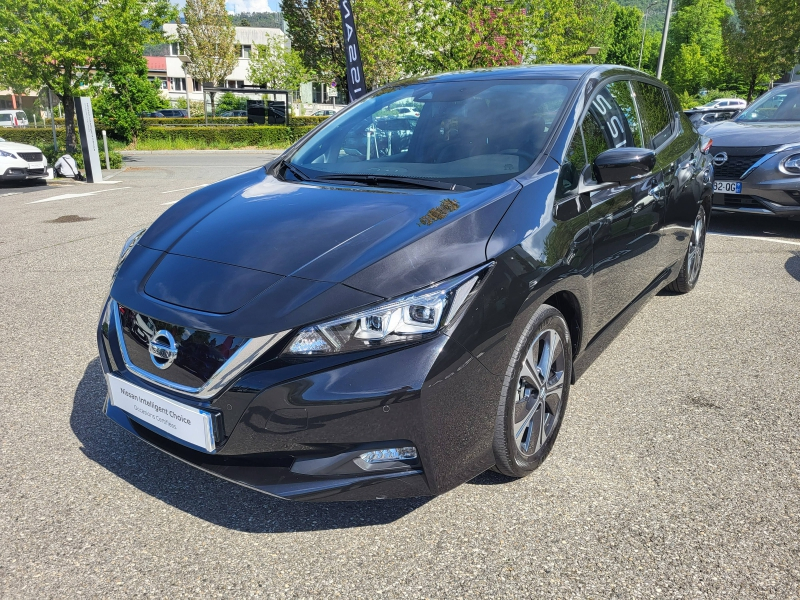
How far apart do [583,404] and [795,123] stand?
606cm

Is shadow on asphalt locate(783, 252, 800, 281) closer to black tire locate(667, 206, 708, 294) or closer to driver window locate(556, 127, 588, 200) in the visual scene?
black tire locate(667, 206, 708, 294)

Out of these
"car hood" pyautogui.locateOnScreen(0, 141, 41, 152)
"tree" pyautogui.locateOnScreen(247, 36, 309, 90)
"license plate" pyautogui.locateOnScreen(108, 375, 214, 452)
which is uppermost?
"tree" pyautogui.locateOnScreen(247, 36, 309, 90)

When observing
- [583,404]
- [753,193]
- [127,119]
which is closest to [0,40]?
[127,119]

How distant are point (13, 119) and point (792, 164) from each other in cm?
3368

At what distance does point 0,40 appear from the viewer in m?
17.6

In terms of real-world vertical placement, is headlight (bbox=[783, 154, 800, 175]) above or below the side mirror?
below

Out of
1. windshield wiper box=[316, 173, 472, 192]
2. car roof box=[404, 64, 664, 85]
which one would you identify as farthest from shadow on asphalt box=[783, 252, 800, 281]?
windshield wiper box=[316, 173, 472, 192]

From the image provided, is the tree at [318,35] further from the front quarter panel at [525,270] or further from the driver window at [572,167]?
the front quarter panel at [525,270]

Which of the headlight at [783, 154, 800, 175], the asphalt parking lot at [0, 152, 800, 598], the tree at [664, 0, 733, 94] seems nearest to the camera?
the asphalt parking lot at [0, 152, 800, 598]

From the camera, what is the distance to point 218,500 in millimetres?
2736

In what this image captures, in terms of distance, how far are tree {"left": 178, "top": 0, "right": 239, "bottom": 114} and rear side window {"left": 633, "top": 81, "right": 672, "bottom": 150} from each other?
5240 centimetres

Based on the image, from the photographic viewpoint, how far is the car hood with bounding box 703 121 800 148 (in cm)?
730

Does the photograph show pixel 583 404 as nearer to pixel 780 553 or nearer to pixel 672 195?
pixel 780 553

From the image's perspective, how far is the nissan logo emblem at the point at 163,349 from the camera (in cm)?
237
